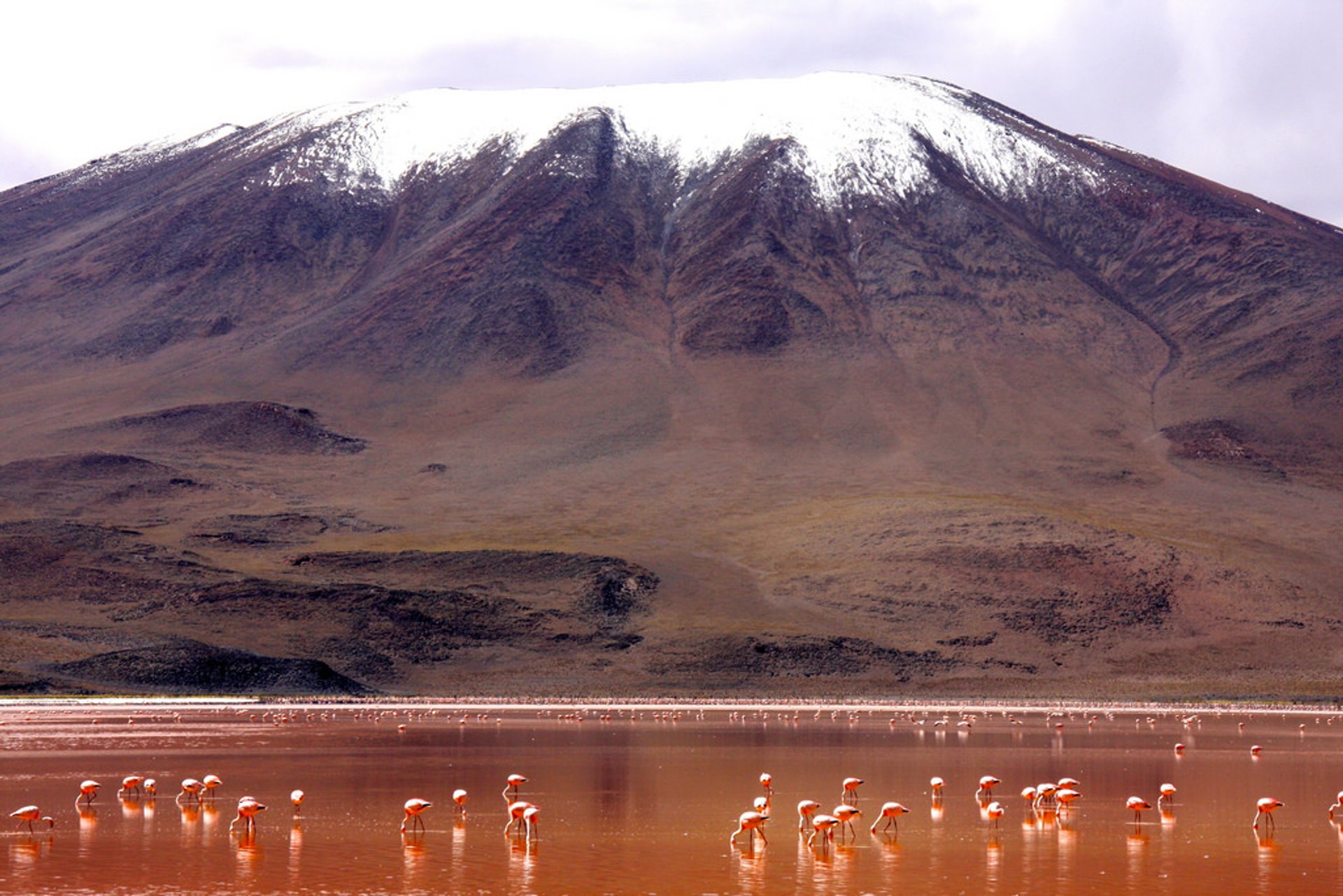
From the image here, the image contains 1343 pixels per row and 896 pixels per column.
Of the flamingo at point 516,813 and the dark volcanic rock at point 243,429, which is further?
the dark volcanic rock at point 243,429

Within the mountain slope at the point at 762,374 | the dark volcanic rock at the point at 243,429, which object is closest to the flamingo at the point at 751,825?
the mountain slope at the point at 762,374

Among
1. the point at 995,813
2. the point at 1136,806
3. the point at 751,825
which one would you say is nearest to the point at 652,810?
the point at 751,825

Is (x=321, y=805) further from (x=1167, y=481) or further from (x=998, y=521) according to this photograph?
(x=1167, y=481)

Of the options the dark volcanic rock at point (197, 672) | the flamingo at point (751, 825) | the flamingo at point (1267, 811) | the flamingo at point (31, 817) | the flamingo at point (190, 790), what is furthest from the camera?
the dark volcanic rock at point (197, 672)

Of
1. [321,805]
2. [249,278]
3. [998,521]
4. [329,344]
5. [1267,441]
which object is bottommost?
[321,805]

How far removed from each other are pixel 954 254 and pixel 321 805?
5596 inches

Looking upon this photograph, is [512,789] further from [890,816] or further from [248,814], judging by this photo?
[890,816]

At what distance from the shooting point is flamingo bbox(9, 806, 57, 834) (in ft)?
86.5

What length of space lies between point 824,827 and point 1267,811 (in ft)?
27.5

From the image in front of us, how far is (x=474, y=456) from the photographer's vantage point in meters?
128

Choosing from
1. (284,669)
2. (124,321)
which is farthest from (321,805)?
(124,321)

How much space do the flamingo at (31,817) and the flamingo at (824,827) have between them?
12.4 m

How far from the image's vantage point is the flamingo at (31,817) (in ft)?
86.5

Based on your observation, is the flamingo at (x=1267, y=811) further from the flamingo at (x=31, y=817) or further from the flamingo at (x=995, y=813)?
the flamingo at (x=31, y=817)
